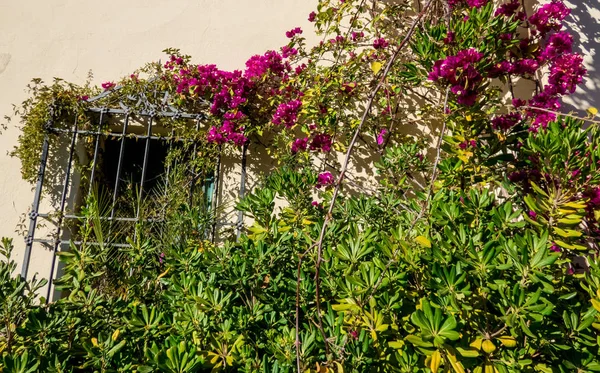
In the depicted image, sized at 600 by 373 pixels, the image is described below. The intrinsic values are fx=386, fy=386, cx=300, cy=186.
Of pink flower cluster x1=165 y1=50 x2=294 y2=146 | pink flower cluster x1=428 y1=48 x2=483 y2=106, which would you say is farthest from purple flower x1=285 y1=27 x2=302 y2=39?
pink flower cluster x1=428 y1=48 x2=483 y2=106

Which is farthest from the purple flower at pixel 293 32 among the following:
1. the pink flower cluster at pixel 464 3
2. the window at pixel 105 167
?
the pink flower cluster at pixel 464 3

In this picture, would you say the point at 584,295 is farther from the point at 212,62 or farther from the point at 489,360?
the point at 212,62

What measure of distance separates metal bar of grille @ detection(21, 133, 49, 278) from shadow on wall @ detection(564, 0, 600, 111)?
412 centimetres

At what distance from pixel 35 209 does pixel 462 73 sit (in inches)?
133

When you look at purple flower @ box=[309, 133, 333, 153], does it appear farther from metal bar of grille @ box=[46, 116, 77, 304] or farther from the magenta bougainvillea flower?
metal bar of grille @ box=[46, 116, 77, 304]

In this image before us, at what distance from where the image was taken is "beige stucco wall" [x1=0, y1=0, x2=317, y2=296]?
368 cm

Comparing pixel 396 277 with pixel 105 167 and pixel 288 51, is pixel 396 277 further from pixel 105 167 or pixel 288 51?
pixel 105 167

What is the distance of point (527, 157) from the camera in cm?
177

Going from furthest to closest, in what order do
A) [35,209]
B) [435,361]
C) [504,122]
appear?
[35,209]
[504,122]
[435,361]

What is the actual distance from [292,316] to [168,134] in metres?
2.49

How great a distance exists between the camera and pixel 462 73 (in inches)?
67.9

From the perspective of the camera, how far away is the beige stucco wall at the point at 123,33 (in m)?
3.68

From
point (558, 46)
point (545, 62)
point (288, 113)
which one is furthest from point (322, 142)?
point (558, 46)

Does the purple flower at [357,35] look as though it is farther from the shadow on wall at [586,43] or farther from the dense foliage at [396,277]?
the shadow on wall at [586,43]
